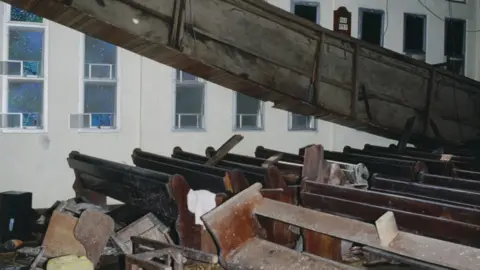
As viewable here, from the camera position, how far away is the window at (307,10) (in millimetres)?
6199

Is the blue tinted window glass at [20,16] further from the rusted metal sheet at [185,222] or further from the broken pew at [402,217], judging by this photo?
the broken pew at [402,217]

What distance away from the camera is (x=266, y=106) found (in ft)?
19.9

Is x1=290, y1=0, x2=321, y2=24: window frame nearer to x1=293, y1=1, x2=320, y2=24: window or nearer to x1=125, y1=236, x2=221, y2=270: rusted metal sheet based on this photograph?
x1=293, y1=1, x2=320, y2=24: window

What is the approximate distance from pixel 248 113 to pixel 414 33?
8.26 feet

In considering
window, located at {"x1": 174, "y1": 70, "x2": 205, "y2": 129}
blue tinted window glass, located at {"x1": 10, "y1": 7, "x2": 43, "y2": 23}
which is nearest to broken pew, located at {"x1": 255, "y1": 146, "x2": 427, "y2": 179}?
window, located at {"x1": 174, "y1": 70, "x2": 205, "y2": 129}

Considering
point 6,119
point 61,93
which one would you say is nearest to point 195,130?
point 61,93

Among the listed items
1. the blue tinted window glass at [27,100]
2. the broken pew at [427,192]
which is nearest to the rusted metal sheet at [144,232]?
the broken pew at [427,192]

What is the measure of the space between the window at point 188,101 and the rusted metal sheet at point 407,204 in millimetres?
2586

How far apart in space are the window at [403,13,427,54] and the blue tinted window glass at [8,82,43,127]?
4.41 meters

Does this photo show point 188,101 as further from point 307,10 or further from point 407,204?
point 407,204

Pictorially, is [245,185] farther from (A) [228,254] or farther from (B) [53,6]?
(B) [53,6]

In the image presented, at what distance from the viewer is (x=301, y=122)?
6.31 m

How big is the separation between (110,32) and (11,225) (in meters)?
1.86

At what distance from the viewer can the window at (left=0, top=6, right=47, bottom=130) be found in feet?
16.6
